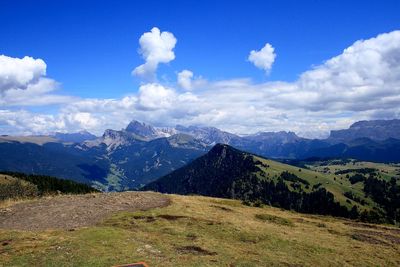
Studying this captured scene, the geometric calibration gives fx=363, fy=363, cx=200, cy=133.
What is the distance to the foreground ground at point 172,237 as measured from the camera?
25734 millimetres

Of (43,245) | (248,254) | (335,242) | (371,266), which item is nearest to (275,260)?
(248,254)

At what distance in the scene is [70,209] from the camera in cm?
4200

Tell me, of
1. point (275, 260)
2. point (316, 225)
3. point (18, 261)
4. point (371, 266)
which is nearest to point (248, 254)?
point (275, 260)

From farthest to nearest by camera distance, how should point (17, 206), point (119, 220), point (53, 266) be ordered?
point (17, 206) < point (119, 220) < point (53, 266)

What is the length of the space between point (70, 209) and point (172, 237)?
1571 centimetres

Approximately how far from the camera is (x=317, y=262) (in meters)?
28.5

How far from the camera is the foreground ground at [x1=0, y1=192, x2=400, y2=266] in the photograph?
84.4 feet

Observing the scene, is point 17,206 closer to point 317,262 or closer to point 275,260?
point 275,260

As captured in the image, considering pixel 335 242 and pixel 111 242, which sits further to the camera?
pixel 335 242

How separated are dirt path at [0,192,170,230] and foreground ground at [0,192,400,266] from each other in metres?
0.10

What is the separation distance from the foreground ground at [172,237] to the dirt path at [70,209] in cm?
10

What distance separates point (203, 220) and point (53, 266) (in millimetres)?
19738

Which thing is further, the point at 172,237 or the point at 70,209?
the point at 70,209

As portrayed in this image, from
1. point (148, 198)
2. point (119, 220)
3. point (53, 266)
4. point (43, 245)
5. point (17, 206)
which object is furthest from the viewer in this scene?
point (148, 198)
